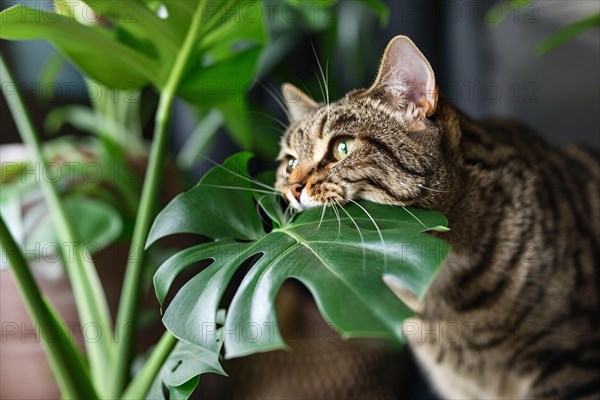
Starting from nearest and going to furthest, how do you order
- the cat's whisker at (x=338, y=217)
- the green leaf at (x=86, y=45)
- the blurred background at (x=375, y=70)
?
the cat's whisker at (x=338, y=217)
the green leaf at (x=86, y=45)
the blurred background at (x=375, y=70)

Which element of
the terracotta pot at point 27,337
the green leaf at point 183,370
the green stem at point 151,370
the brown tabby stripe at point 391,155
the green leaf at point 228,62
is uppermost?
the green leaf at point 228,62

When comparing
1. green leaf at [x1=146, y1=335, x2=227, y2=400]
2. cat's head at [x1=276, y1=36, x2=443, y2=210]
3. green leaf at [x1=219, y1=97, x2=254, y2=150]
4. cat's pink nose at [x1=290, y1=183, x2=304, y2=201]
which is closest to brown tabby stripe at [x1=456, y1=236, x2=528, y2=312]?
cat's head at [x1=276, y1=36, x2=443, y2=210]

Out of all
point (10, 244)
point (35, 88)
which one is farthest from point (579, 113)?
point (35, 88)

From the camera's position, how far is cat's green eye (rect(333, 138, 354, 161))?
2.35 feet

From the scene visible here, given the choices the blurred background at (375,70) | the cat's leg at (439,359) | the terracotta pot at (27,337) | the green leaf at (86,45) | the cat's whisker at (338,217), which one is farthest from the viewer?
the blurred background at (375,70)

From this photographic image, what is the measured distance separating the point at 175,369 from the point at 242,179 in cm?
25

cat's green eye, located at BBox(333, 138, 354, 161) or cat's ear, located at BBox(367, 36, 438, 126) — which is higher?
cat's ear, located at BBox(367, 36, 438, 126)

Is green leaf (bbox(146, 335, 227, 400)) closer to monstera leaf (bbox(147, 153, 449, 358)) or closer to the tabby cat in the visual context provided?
monstera leaf (bbox(147, 153, 449, 358))

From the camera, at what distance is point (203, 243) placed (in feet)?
2.20

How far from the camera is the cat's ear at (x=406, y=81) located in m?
0.66

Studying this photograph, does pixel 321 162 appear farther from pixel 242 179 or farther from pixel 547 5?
pixel 547 5

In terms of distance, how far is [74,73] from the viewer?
1.80m

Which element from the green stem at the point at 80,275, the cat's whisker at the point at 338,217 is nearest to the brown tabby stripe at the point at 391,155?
the cat's whisker at the point at 338,217

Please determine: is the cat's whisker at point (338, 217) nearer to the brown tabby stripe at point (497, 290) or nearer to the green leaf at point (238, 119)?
the brown tabby stripe at point (497, 290)
